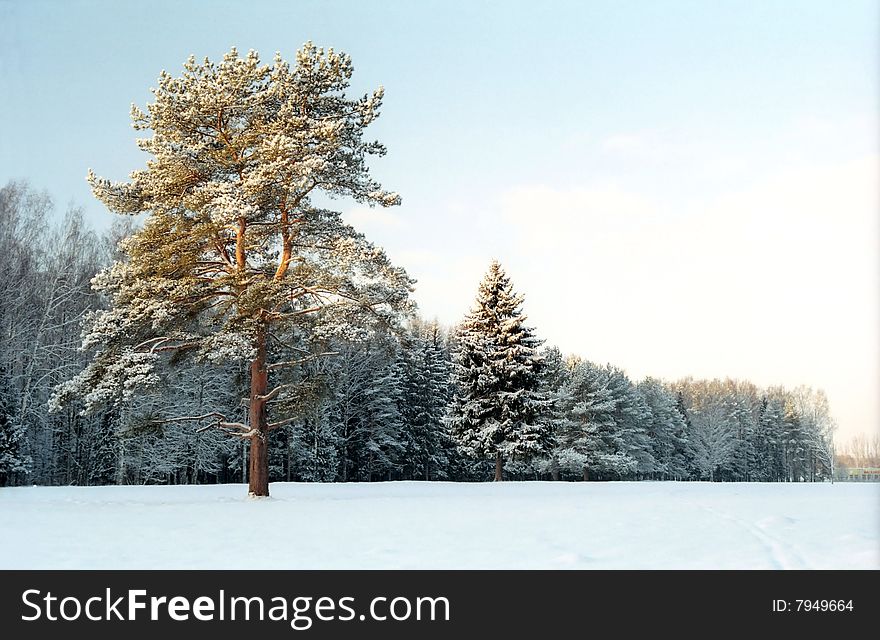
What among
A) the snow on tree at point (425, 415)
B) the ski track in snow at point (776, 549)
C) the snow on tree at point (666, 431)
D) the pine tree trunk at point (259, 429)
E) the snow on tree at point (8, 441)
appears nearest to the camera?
the ski track in snow at point (776, 549)

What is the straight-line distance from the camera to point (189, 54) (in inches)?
670

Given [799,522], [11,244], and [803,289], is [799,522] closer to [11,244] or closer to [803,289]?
[803,289]

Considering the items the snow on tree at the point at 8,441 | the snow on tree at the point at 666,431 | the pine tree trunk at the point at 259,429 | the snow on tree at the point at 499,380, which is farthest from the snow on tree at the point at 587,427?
the pine tree trunk at the point at 259,429

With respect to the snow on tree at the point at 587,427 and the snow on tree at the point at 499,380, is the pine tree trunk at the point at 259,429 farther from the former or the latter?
the snow on tree at the point at 587,427

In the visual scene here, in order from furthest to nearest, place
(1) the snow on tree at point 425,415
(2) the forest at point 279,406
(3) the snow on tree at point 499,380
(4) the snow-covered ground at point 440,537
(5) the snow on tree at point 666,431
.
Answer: (5) the snow on tree at point 666,431
(1) the snow on tree at point 425,415
(3) the snow on tree at point 499,380
(2) the forest at point 279,406
(4) the snow-covered ground at point 440,537

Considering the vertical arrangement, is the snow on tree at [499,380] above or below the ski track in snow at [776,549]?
above

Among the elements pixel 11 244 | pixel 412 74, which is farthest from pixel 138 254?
pixel 11 244

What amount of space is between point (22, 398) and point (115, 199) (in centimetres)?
1538

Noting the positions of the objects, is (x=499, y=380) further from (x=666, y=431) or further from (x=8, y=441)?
(x=666, y=431)

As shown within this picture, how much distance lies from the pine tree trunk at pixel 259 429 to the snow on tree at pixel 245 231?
3 cm

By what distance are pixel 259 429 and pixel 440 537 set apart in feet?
29.5

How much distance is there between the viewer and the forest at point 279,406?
20.8 meters

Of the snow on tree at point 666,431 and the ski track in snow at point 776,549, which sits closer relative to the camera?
the ski track in snow at point 776,549

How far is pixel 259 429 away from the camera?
16859 mm
